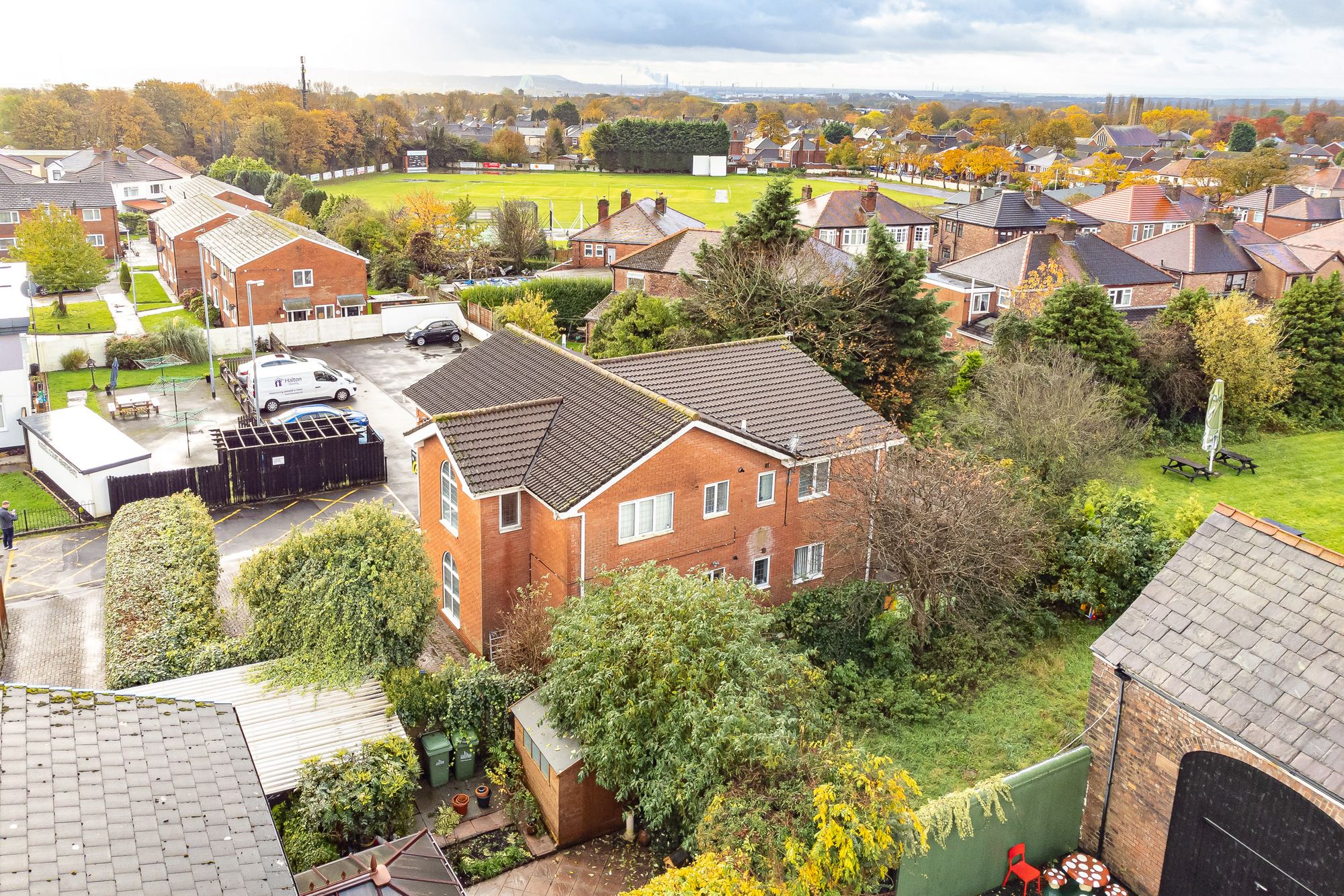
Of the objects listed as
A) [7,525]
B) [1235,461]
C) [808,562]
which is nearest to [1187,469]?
[1235,461]

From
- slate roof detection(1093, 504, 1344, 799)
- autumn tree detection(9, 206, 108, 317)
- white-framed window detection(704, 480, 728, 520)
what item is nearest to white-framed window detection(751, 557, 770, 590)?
white-framed window detection(704, 480, 728, 520)

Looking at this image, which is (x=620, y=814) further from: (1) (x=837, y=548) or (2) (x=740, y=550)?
(1) (x=837, y=548)

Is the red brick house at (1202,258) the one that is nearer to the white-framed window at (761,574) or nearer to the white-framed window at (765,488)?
the white-framed window at (765,488)

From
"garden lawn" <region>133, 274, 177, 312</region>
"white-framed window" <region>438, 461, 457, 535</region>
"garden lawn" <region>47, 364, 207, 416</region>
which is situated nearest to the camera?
"white-framed window" <region>438, 461, 457, 535</region>

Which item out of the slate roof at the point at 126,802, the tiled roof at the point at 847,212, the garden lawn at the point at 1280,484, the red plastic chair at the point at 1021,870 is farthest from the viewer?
the tiled roof at the point at 847,212

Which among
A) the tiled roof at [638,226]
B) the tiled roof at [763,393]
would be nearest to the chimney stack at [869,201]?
the tiled roof at [638,226]

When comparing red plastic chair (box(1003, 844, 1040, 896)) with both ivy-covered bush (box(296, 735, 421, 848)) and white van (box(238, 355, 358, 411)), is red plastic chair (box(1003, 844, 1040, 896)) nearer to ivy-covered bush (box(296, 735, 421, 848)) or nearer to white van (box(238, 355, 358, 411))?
ivy-covered bush (box(296, 735, 421, 848))

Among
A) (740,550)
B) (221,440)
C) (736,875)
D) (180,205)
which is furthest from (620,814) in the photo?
(180,205)
